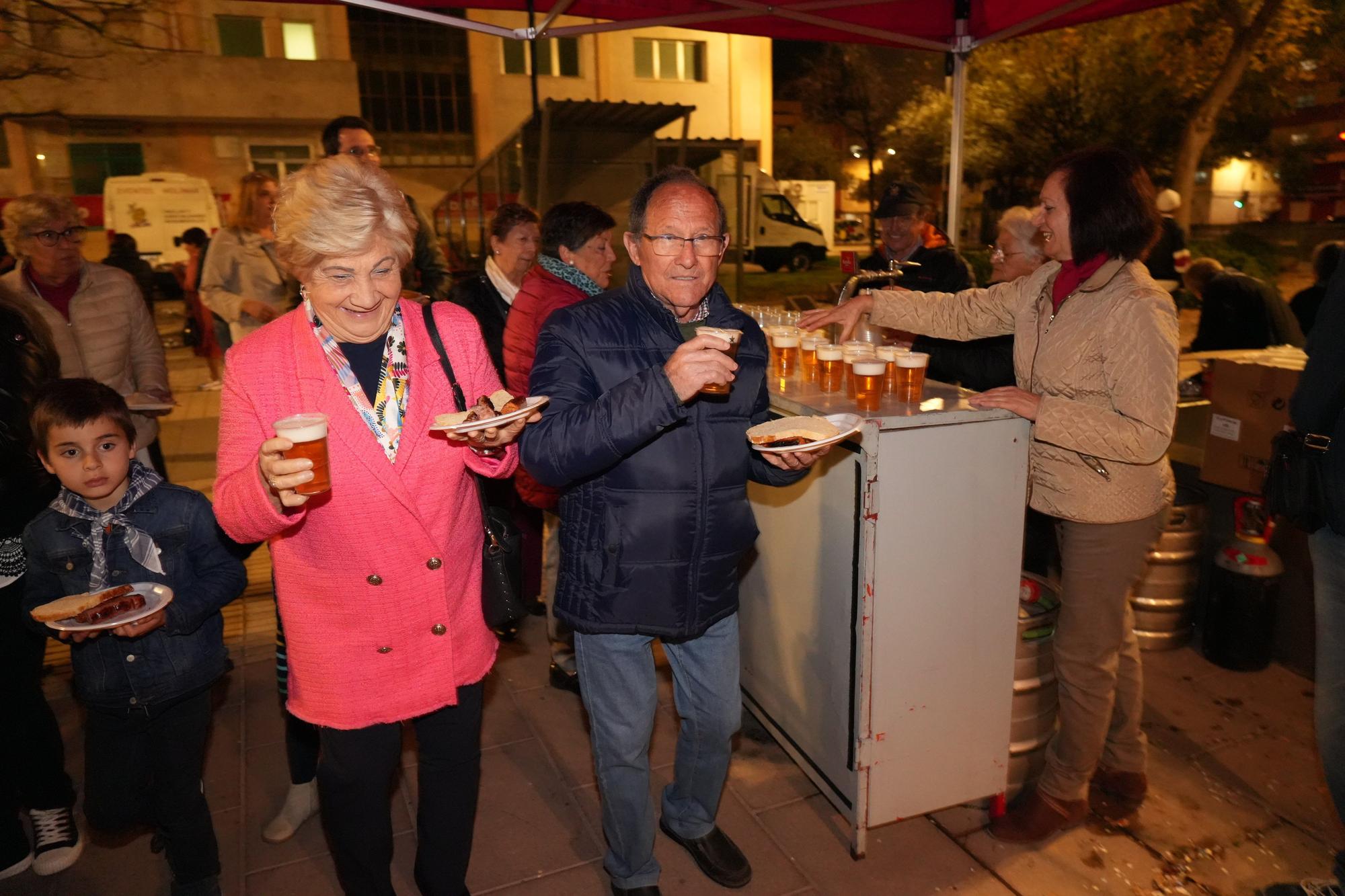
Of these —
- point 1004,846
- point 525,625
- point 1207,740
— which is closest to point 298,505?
point 1004,846

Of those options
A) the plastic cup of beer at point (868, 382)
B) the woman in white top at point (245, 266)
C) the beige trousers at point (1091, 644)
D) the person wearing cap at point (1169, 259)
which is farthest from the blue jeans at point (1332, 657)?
the person wearing cap at point (1169, 259)

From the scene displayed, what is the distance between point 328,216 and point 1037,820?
3053mm

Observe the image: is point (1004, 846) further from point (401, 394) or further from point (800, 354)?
point (401, 394)

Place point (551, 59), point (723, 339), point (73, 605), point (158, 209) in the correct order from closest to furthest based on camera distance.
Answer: point (723, 339), point (73, 605), point (158, 209), point (551, 59)

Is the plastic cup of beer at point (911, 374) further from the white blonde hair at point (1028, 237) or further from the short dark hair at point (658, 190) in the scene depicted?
the white blonde hair at point (1028, 237)

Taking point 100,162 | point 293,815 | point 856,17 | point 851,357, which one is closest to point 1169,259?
point 856,17

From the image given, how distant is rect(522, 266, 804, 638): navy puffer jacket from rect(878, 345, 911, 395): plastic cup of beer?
23.8 inches

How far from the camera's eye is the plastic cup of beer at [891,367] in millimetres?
2875

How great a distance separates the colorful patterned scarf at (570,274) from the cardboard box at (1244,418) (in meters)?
3.32

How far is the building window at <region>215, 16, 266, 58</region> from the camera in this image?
2841 cm

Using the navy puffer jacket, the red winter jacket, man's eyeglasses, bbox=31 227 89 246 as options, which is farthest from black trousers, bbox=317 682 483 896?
man's eyeglasses, bbox=31 227 89 246

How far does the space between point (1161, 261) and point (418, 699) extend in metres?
8.40

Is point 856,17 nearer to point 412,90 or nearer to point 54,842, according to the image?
point 54,842

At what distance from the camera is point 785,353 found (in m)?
3.24
